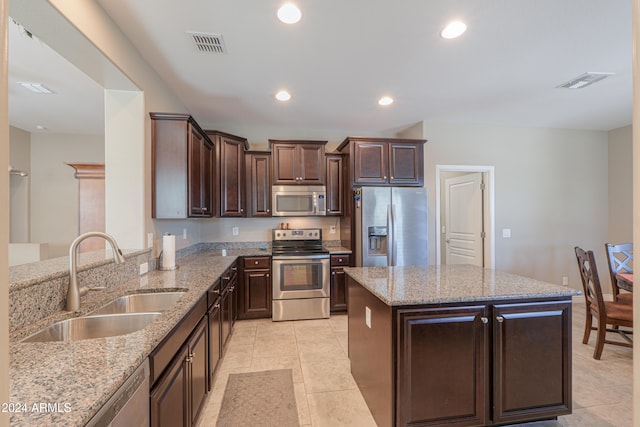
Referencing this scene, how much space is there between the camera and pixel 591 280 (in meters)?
2.69

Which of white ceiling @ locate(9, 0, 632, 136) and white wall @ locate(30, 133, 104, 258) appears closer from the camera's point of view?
white ceiling @ locate(9, 0, 632, 136)

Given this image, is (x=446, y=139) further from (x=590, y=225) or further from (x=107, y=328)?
(x=107, y=328)

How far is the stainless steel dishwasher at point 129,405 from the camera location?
0.81 m

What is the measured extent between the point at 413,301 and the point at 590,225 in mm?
4800

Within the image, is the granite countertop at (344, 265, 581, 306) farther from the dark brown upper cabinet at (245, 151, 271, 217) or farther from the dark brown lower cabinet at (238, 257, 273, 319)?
the dark brown upper cabinet at (245, 151, 271, 217)

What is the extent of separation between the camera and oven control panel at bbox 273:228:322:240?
415cm

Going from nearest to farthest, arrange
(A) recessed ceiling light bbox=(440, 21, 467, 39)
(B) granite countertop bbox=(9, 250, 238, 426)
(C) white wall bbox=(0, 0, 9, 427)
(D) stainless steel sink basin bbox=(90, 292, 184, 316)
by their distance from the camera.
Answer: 1. (C) white wall bbox=(0, 0, 9, 427)
2. (B) granite countertop bbox=(9, 250, 238, 426)
3. (D) stainless steel sink basin bbox=(90, 292, 184, 316)
4. (A) recessed ceiling light bbox=(440, 21, 467, 39)

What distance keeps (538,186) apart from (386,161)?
2559mm

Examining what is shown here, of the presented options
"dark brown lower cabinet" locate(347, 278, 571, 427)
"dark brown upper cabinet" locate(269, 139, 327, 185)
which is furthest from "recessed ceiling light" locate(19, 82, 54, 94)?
"dark brown lower cabinet" locate(347, 278, 571, 427)

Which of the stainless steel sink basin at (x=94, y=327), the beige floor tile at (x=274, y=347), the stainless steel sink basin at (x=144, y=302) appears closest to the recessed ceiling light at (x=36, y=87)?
the stainless steel sink basin at (x=144, y=302)

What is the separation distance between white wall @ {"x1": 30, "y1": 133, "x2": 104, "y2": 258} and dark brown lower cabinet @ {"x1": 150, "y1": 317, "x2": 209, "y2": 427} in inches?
167

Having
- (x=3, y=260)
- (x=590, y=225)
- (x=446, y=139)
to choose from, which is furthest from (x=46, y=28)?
(x=590, y=225)

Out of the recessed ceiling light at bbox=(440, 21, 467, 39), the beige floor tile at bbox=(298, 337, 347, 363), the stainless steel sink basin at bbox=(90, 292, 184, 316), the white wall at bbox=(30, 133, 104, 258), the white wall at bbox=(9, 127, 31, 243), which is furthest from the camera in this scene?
the white wall at bbox=(30, 133, 104, 258)

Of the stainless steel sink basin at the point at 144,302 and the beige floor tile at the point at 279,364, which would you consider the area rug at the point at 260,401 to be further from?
the stainless steel sink basin at the point at 144,302
